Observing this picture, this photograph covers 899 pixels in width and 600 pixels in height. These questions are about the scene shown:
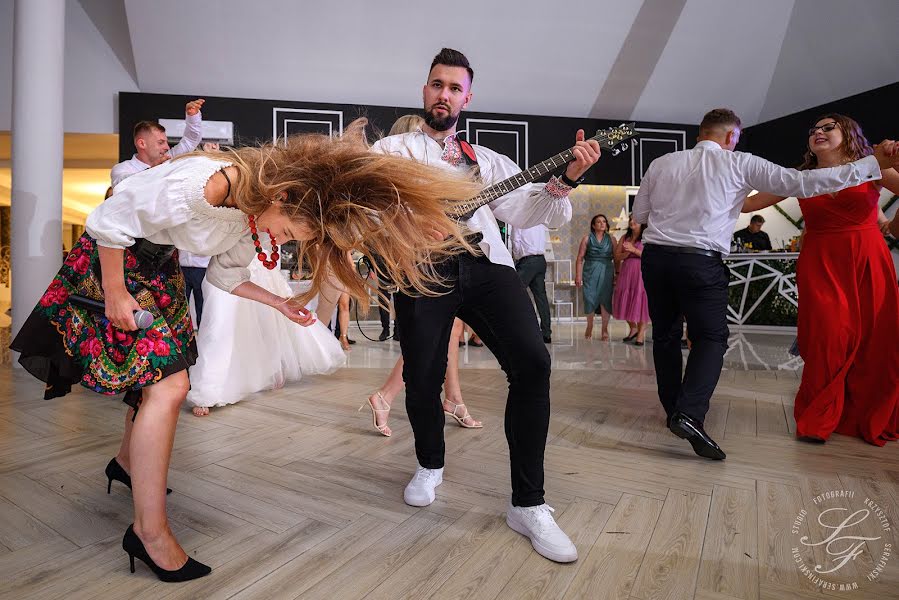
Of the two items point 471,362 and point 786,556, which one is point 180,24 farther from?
point 786,556

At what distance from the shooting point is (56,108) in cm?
455

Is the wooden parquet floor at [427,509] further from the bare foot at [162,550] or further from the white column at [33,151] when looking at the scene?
the white column at [33,151]

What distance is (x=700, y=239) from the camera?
2645 mm

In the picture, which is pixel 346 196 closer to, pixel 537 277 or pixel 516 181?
pixel 516 181

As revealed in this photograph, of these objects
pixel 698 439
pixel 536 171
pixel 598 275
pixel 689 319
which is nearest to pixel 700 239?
pixel 689 319

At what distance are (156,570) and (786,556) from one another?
1.56 meters

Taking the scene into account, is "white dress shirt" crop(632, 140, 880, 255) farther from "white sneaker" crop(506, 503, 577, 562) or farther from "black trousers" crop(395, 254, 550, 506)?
"white sneaker" crop(506, 503, 577, 562)

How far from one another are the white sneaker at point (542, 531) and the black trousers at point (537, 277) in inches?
165

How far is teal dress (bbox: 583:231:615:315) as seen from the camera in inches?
265

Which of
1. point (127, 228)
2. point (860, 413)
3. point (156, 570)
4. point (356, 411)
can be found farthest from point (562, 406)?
point (127, 228)

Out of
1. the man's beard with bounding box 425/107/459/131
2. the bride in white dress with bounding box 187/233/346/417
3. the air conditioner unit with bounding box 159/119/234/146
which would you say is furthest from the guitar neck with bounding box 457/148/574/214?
the air conditioner unit with bounding box 159/119/234/146

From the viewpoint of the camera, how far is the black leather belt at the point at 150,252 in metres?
1.42

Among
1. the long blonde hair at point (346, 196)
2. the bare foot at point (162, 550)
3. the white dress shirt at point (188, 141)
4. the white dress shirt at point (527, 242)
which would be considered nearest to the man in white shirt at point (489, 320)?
the long blonde hair at point (346, 196)

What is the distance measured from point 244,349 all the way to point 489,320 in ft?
6.60
